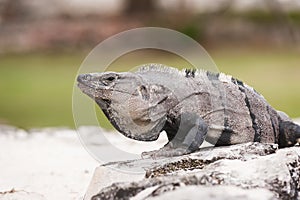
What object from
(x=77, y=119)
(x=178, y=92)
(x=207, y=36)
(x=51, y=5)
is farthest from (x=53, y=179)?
(x=51, y=5)

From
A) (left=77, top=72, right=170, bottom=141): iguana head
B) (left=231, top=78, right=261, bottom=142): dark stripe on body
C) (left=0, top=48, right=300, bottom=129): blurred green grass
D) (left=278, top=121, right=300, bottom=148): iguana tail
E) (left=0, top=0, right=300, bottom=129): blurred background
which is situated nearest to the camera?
(left=77, top=72, right=170, bottom=141): iguana head

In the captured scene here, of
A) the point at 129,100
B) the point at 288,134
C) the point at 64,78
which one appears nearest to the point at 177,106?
the point at 129,100

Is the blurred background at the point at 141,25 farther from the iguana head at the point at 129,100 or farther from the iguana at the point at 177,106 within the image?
the iguana head at the point at 129,100

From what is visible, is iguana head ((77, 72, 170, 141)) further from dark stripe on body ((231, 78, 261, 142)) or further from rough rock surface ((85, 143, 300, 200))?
dark stripe on body ((231, 78, 261, 142))

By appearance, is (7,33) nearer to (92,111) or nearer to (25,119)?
(25,119)

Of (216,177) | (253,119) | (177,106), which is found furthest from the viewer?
(253,119)

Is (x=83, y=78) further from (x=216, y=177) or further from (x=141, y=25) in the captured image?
(x=141, y=25)

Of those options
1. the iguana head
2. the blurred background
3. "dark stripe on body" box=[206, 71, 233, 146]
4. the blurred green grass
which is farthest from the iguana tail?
the blurred background
